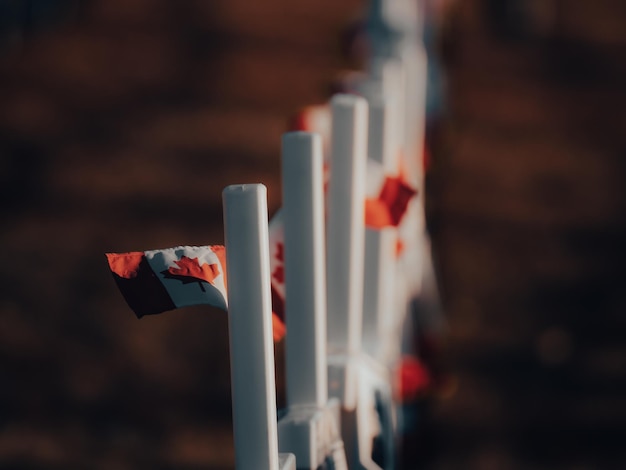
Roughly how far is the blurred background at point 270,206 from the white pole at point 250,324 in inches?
79.9

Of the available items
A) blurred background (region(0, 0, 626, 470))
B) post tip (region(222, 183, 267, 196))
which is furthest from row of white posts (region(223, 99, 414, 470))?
blurred background (region(0, 0, 626, 470))

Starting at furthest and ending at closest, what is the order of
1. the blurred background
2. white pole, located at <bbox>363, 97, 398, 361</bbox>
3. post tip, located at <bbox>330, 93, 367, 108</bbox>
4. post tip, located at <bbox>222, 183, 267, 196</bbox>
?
the blurred background < white pole, located at <bbox>363, 97, 398, 361</bbox> < post tip, located at <bbox>330, 93, 367, 108</bbox> < post tip, located at <bbox>222, 183, 267, 196</bbox>

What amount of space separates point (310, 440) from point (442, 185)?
6.67 meters

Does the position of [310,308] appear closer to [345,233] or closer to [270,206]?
[345,233]

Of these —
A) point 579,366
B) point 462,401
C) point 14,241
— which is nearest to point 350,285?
point 462,401

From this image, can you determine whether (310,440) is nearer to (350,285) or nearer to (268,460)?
(268,460)

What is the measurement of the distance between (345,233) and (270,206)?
4.99m

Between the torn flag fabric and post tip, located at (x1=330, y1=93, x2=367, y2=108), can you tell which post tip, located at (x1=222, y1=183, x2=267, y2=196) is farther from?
post tip, located at (x1=330, y1=93, x2=367, y2=108)

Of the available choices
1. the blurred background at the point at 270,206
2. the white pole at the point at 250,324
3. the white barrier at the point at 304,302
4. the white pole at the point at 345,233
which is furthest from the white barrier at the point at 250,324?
the blurred background at the point at 270,206

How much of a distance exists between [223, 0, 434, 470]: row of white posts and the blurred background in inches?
Result: 53.1

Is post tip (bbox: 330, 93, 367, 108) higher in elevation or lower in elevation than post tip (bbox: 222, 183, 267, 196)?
higher

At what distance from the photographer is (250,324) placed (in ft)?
3.98

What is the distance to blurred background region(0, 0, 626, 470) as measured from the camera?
4.65 metres

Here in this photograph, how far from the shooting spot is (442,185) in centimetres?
802
